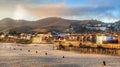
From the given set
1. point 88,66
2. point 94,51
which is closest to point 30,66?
point 88,66

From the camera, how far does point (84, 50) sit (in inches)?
3526

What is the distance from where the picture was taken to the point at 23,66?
45562 mm

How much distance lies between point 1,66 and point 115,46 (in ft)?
120

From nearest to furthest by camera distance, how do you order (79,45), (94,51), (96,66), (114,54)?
1. (96,66)
2. (114,54)
3. (94,51)
4. (79,45)

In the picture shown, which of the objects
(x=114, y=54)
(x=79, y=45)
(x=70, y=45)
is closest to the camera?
(x=114, y=54)

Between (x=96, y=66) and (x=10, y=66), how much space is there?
12.3 m

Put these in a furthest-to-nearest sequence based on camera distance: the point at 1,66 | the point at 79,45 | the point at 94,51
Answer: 1. the point at 79,45
2. the point at 94,51
3. the point at 1,66

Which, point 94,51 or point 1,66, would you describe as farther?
point 94,51

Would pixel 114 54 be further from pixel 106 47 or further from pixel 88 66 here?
pixel 88 66

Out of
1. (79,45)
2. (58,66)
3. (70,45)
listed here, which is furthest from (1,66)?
(70,45)

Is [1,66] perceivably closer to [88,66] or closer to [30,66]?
[30,66]

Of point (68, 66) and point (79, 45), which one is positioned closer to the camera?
point (68, 66)

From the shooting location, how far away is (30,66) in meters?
45.8

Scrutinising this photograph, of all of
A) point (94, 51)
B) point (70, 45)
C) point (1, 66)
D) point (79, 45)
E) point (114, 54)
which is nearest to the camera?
point (1, 66)
